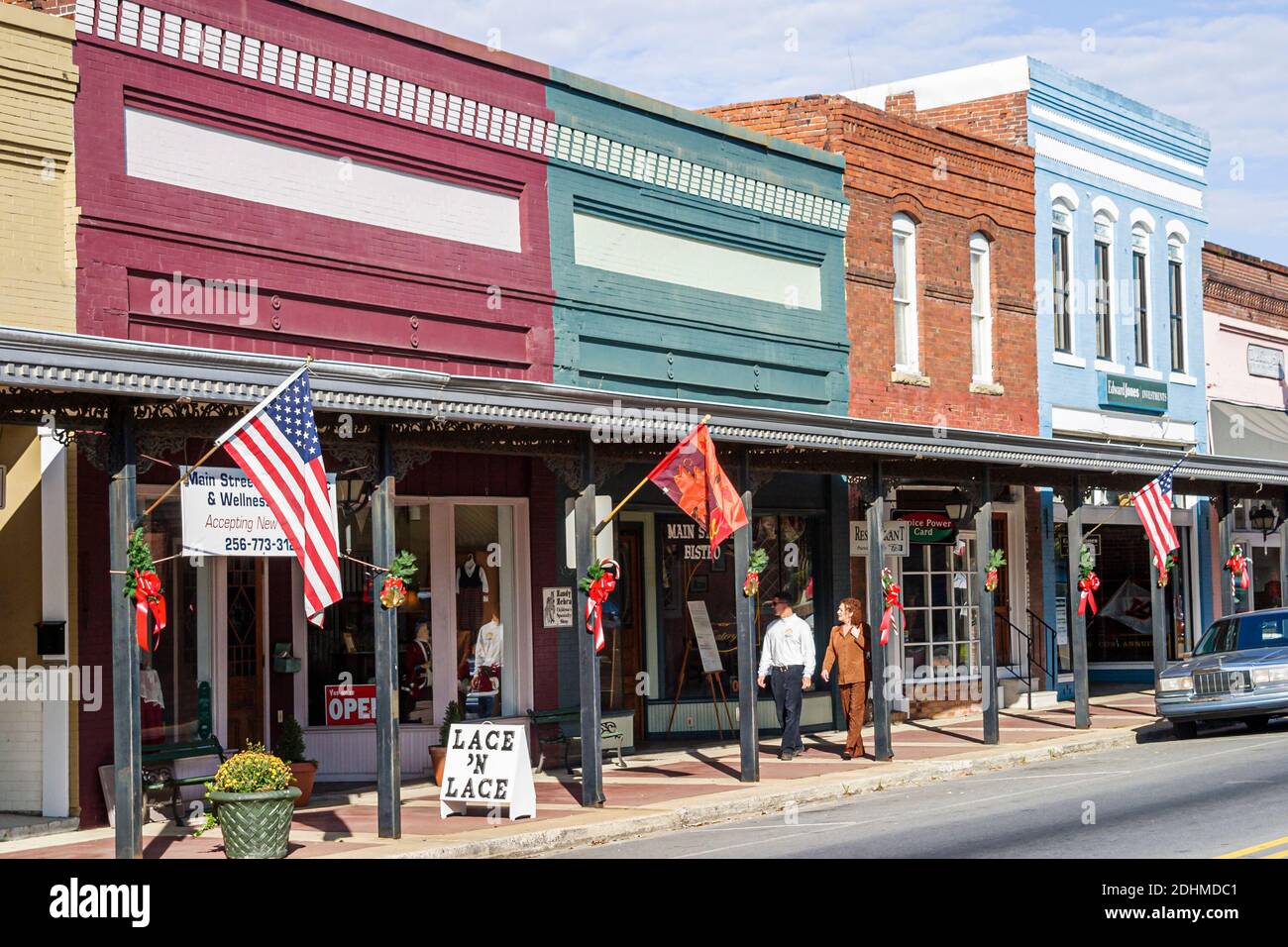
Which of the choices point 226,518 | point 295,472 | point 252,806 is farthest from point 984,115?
point 252,806

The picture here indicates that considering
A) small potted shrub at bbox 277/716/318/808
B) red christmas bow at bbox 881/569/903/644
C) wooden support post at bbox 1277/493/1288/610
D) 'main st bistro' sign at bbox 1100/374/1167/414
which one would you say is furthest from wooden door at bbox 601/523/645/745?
wooden support post at bbox 1277/493/1288/610

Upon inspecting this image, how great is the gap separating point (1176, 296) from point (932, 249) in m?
9.00

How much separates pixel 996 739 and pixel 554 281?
7961mm

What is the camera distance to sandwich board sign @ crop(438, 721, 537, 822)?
1483 cm

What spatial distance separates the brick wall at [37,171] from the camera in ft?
46.6

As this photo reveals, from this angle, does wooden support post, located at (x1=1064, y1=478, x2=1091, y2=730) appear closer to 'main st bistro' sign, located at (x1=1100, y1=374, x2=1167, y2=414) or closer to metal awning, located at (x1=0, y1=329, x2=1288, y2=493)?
metal awning, located at (x1=0, y1=329, x2=1288, y2=493)

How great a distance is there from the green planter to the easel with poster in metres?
9.57

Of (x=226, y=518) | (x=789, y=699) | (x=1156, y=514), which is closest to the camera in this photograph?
(x=226, y=518)

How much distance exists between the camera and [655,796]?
1648cm

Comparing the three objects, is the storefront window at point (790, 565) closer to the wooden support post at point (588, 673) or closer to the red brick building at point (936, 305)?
the red brick building at point (936, 305)

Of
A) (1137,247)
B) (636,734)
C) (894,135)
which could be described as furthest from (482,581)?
(1137,247)

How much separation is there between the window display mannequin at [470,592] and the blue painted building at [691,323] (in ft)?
3.93

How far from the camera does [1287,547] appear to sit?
30469 millimetres

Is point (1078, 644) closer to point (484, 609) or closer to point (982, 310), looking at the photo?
point (982, 310)
